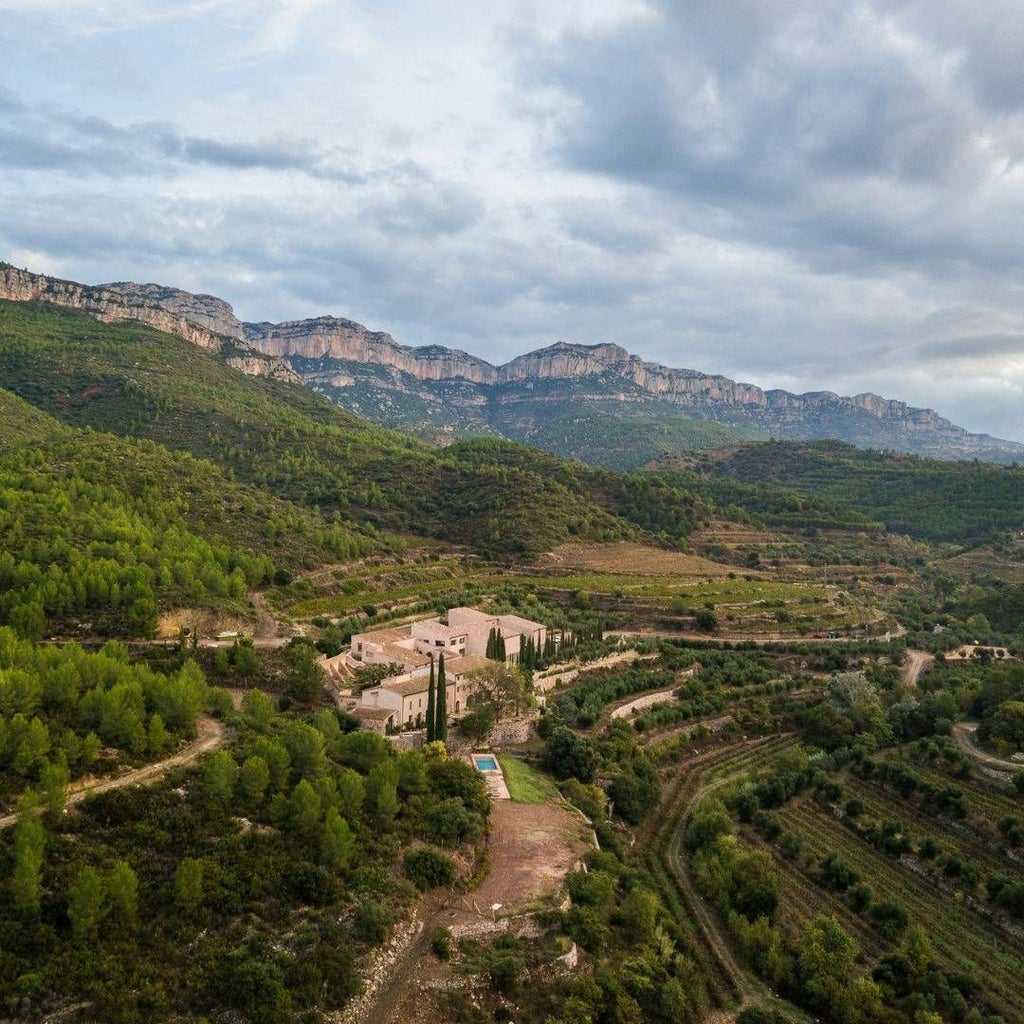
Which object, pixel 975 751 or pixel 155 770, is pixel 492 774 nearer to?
pixel 155 770

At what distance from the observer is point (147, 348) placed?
163 m

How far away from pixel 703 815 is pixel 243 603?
3452 centimetres

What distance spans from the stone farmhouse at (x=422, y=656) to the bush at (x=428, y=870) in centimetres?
1321

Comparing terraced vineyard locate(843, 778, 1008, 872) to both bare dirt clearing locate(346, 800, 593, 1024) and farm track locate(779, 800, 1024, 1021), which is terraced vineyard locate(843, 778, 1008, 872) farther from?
bare dirt clearing locate(346, 800, 593, 1024)

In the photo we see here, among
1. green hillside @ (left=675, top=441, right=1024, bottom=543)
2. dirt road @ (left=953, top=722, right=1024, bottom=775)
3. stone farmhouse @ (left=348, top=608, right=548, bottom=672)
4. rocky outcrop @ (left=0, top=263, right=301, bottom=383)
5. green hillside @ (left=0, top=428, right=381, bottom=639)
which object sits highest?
rocky outcrop @ (left=0, top=263, right=301, bottom=383)

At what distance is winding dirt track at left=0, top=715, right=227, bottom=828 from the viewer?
26922 mm

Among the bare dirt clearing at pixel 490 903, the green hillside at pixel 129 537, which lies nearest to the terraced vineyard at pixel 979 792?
the bare dirt clearing at pixel 490 903

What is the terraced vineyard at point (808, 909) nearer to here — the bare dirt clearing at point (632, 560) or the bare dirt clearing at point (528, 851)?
the bare dirt clearing at point (528, 851)

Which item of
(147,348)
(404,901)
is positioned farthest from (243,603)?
(147,348)

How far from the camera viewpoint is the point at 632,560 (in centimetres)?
9581

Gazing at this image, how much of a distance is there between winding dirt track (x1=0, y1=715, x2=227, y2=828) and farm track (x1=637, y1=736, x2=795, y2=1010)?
2011 centimetres

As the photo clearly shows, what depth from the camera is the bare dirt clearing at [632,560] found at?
301ft

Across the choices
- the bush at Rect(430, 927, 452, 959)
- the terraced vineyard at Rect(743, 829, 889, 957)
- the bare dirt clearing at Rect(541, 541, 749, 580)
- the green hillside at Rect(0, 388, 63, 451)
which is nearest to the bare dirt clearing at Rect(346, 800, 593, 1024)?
the bush at Rect(430, 927, 452, 959)

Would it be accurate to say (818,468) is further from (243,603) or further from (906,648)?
(243,603)
